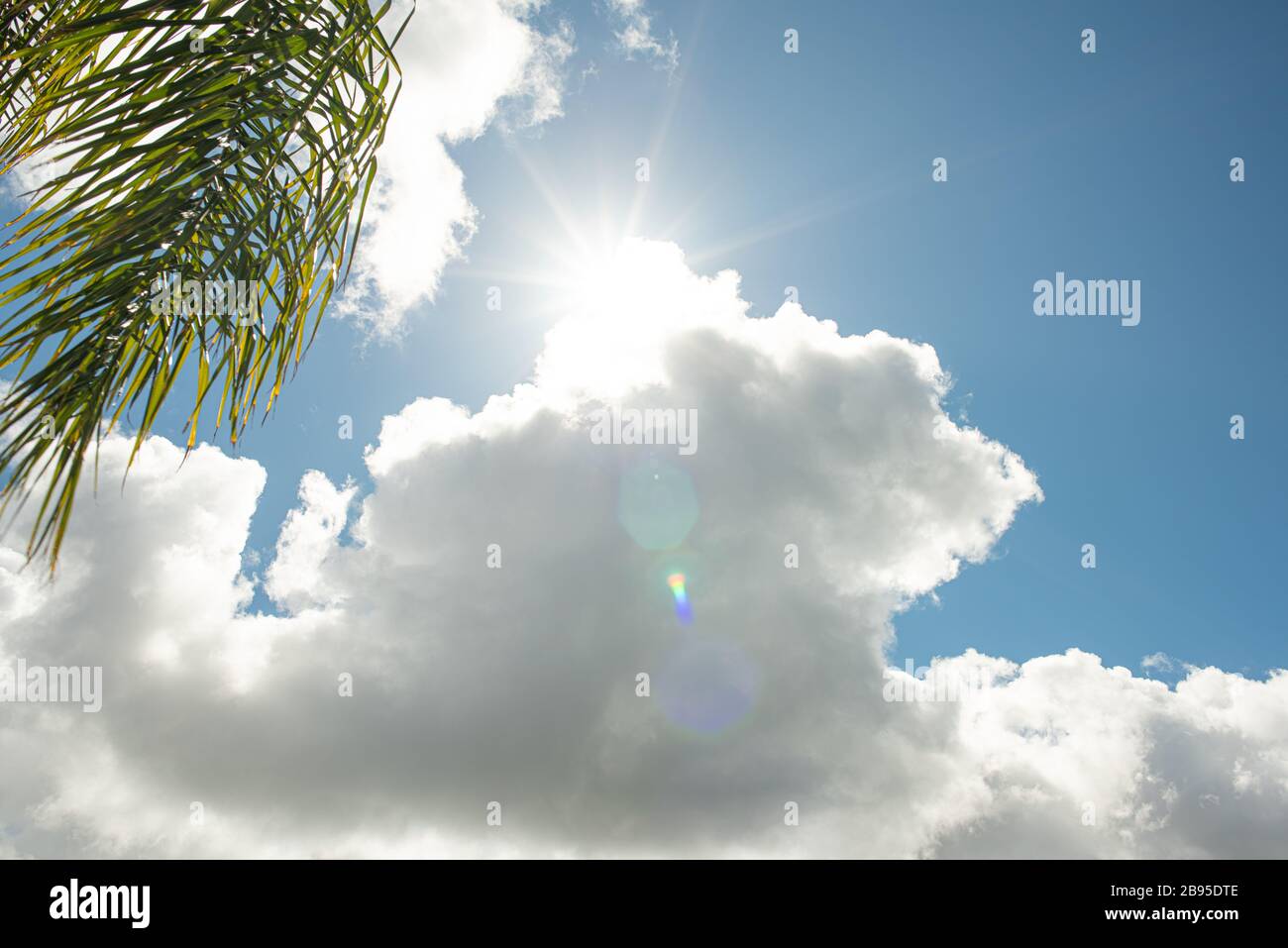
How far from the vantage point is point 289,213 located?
9.23ft
